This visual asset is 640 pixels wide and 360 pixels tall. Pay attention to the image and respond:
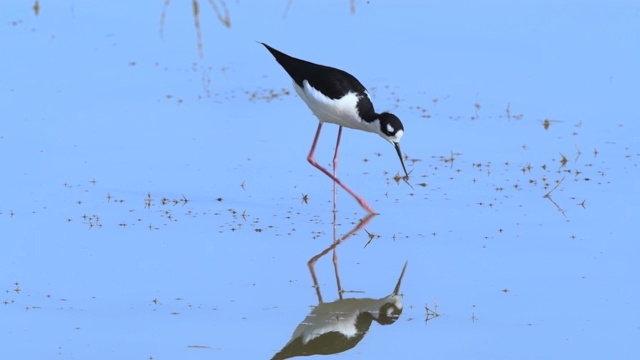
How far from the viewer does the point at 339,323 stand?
5.90 m

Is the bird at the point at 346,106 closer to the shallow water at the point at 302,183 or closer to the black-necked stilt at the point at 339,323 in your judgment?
the shallow water at the point at 302,183

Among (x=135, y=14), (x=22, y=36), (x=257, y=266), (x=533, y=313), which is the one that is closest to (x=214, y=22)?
(x=135, y=14)

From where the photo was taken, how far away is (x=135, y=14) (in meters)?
13.0

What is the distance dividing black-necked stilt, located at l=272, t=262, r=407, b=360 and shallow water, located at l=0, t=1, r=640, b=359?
0.07 m

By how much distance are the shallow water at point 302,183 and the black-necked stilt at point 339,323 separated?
0.22ft

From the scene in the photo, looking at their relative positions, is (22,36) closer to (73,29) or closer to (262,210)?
(73,29)

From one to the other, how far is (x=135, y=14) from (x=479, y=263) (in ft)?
23.4

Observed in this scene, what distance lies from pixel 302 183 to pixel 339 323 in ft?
8.06

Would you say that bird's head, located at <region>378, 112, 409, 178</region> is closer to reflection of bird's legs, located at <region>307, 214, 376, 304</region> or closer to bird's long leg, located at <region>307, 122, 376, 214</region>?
bird's long leg, located at <region>307, 122, 376, 214</region>

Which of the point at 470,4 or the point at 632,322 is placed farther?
the point at 470,4

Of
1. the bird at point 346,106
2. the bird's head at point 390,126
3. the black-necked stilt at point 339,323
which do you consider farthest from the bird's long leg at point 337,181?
the black-necked stilt at point 339,323

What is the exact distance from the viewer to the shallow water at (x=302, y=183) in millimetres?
5871

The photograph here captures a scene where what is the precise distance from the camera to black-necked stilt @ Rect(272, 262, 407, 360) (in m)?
5.58

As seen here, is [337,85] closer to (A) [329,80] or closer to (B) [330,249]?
(A) [329,80]
